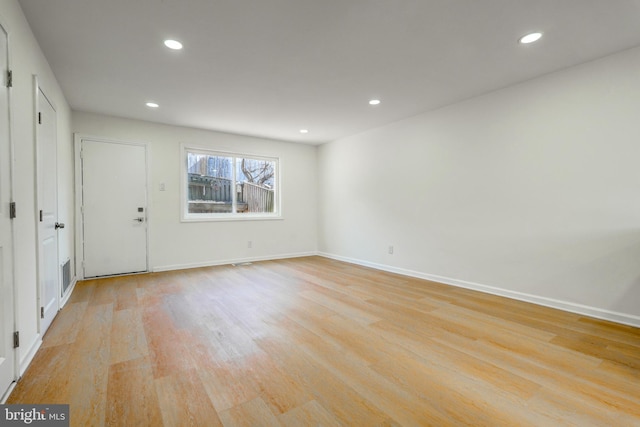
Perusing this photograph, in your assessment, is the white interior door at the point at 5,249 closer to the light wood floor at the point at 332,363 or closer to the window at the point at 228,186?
the light wood floor at the point at 332,363

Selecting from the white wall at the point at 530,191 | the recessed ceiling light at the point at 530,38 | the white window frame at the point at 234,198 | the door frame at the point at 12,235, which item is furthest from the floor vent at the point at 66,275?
the recessed ceiling light at the point at 530,38

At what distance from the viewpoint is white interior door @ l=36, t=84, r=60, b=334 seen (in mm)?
2367

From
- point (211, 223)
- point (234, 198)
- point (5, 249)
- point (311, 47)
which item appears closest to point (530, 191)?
point (311, 47)

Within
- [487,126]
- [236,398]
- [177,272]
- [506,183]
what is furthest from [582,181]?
[177,272]

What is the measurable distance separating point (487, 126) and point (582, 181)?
118cm

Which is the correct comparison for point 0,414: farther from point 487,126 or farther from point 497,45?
point 487,126

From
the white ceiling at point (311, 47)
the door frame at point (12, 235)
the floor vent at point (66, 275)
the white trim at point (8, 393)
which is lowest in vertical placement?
the white trim at point (8, 393)

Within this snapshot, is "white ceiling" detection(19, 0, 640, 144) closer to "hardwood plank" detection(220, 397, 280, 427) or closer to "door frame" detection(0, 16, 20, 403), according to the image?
"door frame" detection(0, 16, 20, 403)

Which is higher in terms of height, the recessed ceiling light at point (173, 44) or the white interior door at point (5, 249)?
the recessed ceiling light at point (173, 44)

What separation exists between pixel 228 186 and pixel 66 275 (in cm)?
281

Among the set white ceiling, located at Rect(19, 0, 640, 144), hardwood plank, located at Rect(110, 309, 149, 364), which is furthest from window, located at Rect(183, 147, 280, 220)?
hardwood plank, located at Rect(110, 309, 149, 364)

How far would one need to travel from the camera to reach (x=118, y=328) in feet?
8.47

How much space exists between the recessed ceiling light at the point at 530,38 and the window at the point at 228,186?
451cm

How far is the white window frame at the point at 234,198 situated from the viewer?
5.00 metres
